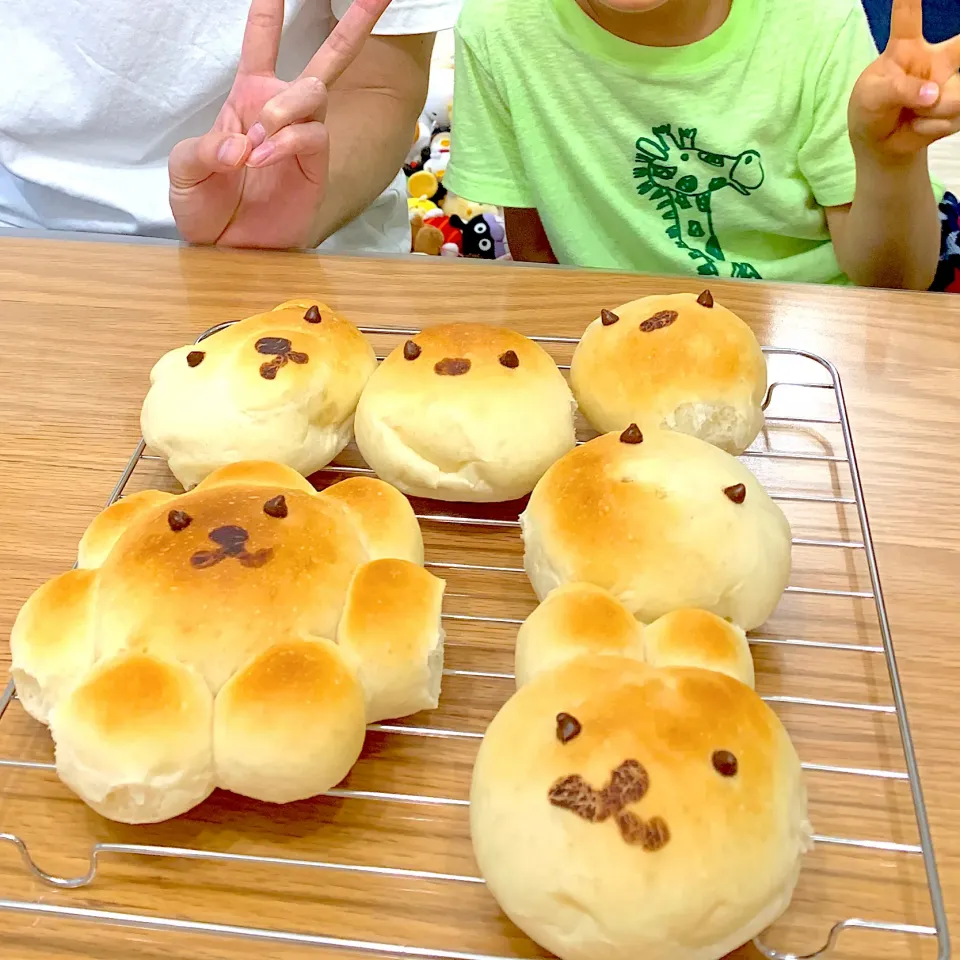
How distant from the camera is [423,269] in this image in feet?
3.71

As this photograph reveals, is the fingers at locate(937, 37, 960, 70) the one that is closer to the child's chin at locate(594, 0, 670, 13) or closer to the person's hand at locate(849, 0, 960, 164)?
the person's hand at locate(849, 0, 960, 164)

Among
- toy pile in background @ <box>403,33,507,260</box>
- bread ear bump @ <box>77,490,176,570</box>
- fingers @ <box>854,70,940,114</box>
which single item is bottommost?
toy pile in background @ <box>403,33,507,260</box>

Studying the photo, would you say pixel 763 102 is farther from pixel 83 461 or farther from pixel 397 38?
pixel 83 461

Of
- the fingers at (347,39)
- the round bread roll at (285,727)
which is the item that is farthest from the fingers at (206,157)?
the round bread roll at (285,727)

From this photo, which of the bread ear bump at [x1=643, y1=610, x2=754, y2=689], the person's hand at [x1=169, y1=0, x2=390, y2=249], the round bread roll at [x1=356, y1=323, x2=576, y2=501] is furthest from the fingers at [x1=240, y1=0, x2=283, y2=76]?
the bread ear bump at [x1=643, y1=610, x2=754, y2=689]

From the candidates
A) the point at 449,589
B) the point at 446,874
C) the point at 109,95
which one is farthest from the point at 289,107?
the point at 446,874

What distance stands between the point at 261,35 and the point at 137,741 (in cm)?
86

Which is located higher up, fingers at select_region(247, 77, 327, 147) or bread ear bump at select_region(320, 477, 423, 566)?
fingers at select_region(247, 77, 327, 147)

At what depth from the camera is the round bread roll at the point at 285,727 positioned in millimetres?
568

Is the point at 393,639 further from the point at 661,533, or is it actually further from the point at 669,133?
the point at 669,133

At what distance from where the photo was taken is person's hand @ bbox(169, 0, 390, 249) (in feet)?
3.46

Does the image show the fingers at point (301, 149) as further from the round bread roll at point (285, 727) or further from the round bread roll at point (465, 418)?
the round bread roll at point (285, 727)

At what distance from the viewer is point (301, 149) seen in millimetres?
1094

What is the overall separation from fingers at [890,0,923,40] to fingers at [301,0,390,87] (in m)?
0.53
